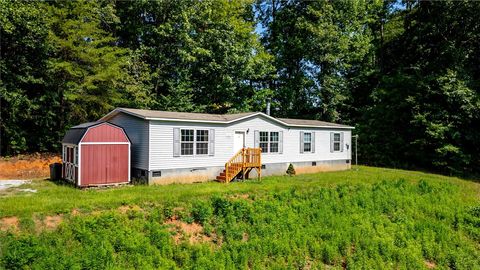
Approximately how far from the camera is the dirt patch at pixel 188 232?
27.8 feet

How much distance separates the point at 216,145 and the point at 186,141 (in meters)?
1.58

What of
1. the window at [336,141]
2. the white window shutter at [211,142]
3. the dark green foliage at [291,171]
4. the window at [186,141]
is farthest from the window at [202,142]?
the window at [336,141]

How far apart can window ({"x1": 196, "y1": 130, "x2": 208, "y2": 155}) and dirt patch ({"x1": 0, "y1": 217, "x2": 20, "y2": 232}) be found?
746cm

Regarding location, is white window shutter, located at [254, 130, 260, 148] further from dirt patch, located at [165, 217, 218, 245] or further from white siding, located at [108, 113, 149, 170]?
dirt patch, located at [165, 217, 218, 245]

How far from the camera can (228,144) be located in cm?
1494

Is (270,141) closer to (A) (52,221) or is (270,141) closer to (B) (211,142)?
(B) (211,142)

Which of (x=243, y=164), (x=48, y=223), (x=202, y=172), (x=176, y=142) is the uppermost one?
(x=176, y=142)

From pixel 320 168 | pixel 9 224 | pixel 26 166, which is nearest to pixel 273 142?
Result: pixel 320 168

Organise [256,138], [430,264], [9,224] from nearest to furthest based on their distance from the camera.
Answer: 1. [9,224]
2. [430,264]
3. [256,138]

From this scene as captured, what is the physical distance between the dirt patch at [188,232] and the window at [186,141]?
190 inches

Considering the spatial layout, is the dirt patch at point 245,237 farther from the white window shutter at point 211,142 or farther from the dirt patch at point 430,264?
the dirt patch at point 430,264

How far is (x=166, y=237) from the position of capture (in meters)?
8.17

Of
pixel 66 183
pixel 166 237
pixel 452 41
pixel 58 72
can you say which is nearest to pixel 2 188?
pixel 66 183

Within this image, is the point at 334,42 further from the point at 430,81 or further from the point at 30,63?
the point at 30,63
